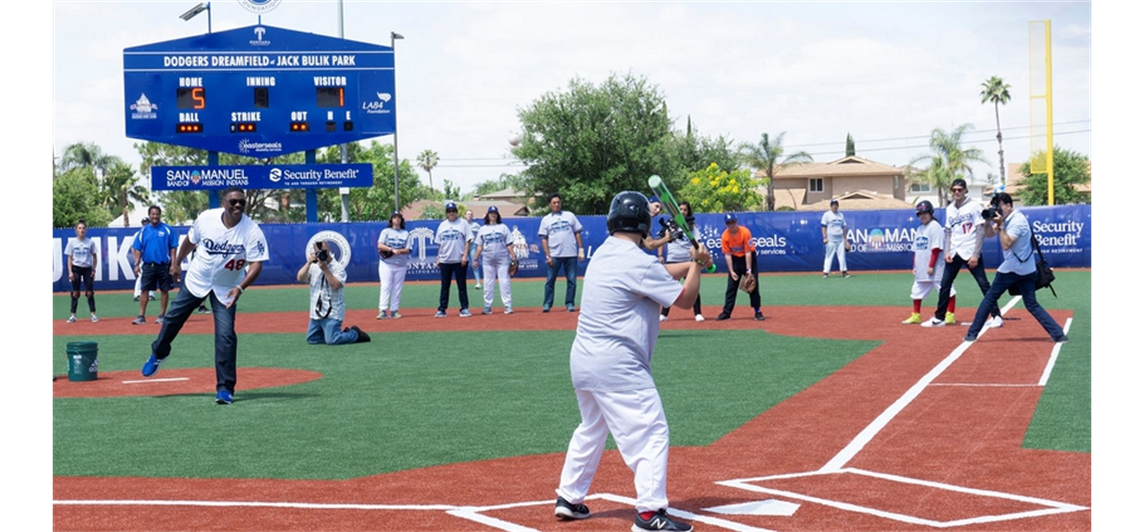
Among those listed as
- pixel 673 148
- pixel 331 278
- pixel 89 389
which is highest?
pixel 673 148

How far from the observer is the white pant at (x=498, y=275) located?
2197 centimetres

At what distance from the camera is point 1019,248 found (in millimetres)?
13961

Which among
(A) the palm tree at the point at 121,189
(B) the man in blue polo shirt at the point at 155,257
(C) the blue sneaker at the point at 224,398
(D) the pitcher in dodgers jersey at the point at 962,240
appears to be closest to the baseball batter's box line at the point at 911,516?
(C) the blue sneaker at the point at 224,398

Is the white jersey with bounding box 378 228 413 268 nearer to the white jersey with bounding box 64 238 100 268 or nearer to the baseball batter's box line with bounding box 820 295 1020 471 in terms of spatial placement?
the white jersey with bounding box 64 238 100 268

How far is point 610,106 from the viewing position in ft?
220

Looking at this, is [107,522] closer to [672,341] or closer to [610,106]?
[672,341]

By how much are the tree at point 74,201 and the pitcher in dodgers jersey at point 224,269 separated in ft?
183

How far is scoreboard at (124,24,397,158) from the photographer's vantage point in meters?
34.2

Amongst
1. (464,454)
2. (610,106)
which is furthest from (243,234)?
(610,106)

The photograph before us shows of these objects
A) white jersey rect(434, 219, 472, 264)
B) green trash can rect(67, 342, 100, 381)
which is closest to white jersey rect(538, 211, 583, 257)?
white jersey rect(434, 219, 472, 264)

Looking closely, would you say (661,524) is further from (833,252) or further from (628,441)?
(833,252)

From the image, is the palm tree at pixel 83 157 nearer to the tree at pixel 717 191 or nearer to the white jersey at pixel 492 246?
the tree at pixel 717 191

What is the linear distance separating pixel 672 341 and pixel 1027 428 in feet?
25.0

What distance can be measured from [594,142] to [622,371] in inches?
2395
